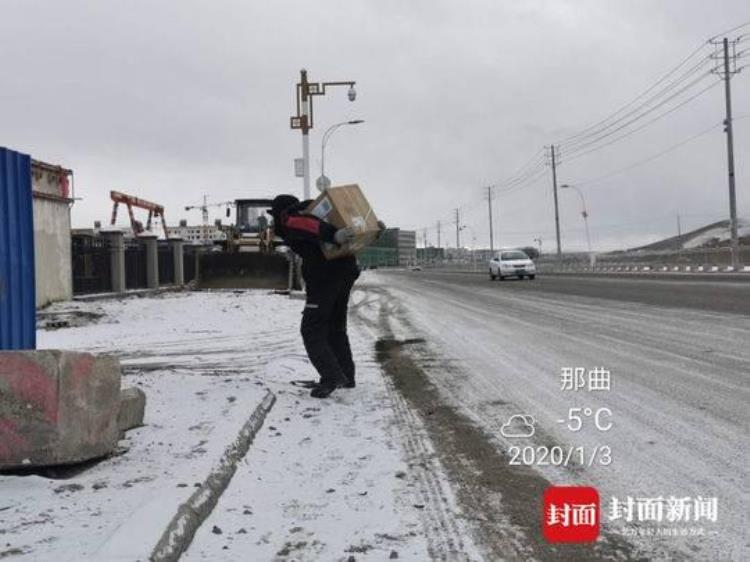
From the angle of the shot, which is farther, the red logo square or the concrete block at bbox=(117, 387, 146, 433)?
the concrete block at bbox=(117, 387, 146, 433)

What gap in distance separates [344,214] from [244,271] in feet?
65.0

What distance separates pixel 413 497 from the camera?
4.51 m

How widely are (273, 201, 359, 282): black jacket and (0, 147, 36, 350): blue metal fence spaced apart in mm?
2346

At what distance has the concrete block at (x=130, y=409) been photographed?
549cm

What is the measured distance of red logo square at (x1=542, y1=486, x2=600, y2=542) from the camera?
3.97 metres

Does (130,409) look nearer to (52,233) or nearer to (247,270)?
(52,233)

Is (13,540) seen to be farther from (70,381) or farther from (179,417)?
(179,417)

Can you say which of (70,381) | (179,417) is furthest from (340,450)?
(70,381)

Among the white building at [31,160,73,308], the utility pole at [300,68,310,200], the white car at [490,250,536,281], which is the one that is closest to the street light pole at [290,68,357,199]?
the utility pole at [300,68,310,200]

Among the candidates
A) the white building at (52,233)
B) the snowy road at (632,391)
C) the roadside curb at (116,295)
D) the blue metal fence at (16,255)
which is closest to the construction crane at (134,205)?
the roadside curb at (116,295)

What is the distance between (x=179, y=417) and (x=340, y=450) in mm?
1466

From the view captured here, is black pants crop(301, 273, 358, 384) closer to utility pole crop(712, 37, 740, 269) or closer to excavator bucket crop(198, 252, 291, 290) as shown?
excavator bucket crop(198, 252, 291, 290)

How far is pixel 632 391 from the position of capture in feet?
25.2

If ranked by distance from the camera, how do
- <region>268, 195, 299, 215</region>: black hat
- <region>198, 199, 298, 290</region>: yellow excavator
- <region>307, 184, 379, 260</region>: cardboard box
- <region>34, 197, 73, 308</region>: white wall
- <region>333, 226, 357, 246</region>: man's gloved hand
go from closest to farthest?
<region>333, 226, 357, 246</region>: man's gloved hand
<region>307, 184, 379, 260</region>: cardboard box
<region>268, 195, 299, 215</region>: black hat
<region>34, 197, 73, 308</region>: white wall
<region>198, 199, 298, 290</region>: yellow excavator
